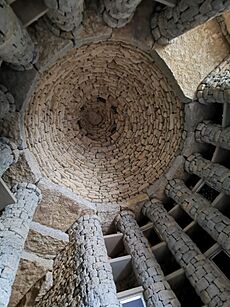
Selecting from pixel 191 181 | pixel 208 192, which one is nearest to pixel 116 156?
pixel 191 181

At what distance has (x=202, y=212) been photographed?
3.85m

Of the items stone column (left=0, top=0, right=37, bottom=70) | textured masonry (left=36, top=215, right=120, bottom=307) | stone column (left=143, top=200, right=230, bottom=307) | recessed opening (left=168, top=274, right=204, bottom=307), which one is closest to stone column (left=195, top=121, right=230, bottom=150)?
stone column (left=143, top=200, right=230, bottom=307)

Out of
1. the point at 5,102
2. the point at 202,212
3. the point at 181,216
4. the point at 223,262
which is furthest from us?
the point at 181,216

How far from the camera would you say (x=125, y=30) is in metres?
3.92

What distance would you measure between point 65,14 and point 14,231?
209 centimetres

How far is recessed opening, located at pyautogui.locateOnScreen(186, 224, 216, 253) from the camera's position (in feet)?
12.9

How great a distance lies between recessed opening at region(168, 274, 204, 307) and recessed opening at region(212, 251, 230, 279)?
1.16 feet

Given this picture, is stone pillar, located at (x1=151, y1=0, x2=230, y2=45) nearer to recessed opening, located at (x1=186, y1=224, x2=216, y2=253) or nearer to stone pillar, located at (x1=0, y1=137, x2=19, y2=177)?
stone pillar, located at (x1=0, y1=137, x2=19, y2=177)

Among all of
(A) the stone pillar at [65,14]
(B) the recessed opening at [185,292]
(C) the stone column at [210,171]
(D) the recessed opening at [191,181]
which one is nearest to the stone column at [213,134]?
(C) the stone column at [210,171]

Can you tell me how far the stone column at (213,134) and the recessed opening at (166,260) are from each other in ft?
4.46

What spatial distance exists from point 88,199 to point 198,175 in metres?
1.48

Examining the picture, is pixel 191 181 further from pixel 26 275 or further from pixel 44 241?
pixel 26 275

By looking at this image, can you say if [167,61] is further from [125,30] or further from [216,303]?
[216,303]

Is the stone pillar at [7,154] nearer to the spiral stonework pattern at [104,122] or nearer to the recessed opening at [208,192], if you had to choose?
the spiral stonework pattern at [104,122]
